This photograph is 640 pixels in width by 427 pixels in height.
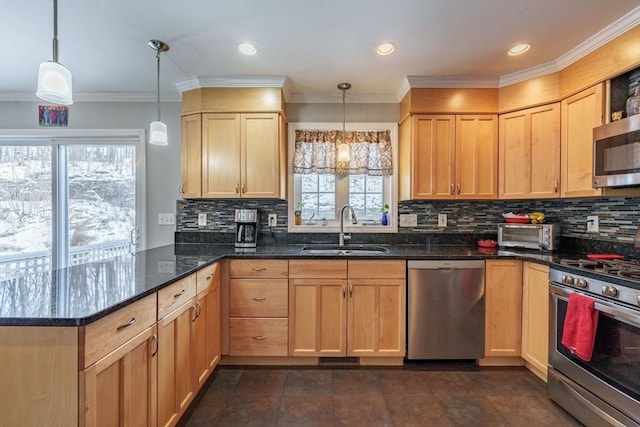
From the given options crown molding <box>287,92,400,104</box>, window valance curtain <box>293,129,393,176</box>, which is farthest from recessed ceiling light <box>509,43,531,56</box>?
window valance curtain <box>293,129,393,176</box>

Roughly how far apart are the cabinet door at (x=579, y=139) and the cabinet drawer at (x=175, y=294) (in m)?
2.75

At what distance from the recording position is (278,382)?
2.14m

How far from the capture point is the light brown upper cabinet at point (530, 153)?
235 centimetres

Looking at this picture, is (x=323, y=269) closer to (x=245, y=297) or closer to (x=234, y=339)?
(x=245, y=297)

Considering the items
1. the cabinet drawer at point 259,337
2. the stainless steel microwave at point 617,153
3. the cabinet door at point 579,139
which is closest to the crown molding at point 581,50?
the cabinet door at point 579,139

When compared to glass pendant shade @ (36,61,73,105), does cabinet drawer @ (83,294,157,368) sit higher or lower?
lower

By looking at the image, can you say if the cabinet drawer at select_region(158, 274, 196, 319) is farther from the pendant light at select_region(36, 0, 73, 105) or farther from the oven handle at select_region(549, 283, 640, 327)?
the oven handle at select_region(549, 283, 640, 327)

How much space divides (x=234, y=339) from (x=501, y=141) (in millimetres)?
2811

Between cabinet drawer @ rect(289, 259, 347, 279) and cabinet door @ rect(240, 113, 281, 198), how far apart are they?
2.29ft

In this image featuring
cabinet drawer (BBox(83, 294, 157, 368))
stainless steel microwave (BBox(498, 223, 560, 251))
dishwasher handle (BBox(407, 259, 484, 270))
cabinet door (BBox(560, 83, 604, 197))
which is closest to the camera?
cabinet drawer (BBox(83, 294, 157, 368))

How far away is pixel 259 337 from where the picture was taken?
90.8 inches

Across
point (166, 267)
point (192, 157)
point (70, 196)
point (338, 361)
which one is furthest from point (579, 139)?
point (70, 196)

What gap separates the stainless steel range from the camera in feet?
4.76

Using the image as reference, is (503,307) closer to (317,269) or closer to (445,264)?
(445,264)
